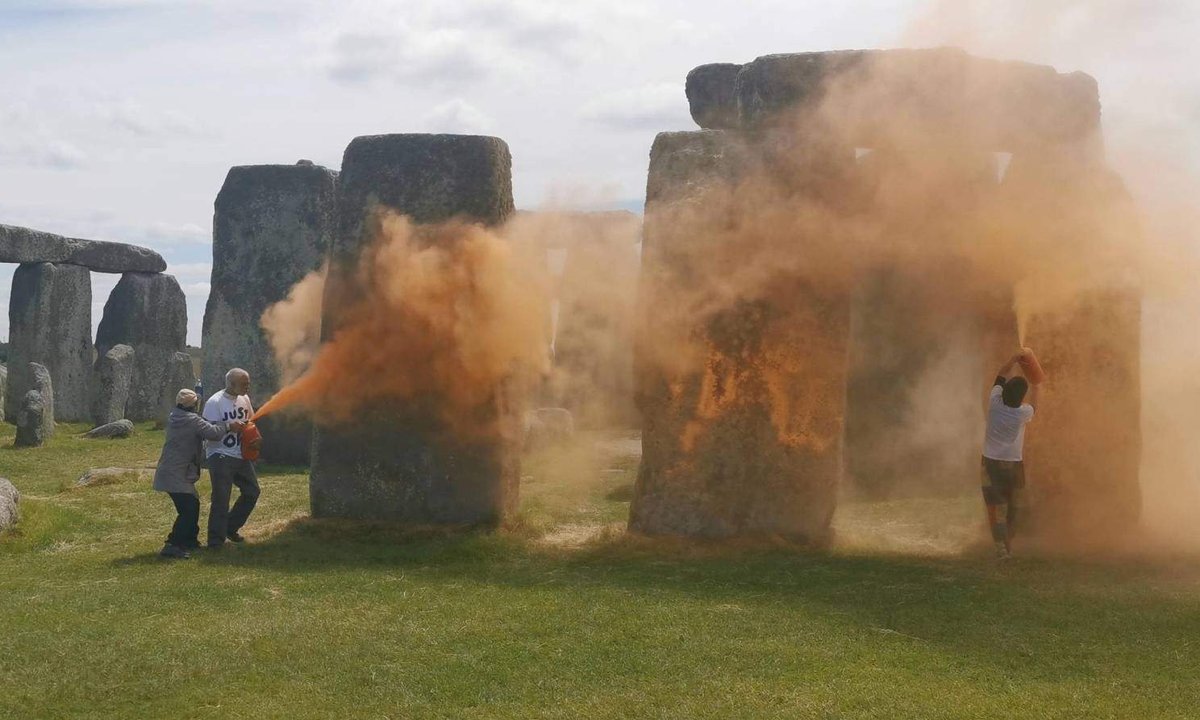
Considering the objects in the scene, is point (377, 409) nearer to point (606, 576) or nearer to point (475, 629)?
point (606, 576)

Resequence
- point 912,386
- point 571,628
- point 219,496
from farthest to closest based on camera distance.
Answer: point 912,386, point 219,496, point 571,628

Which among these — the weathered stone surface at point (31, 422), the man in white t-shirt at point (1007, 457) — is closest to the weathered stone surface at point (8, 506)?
the man in white t-shirt at point (1007, 457)

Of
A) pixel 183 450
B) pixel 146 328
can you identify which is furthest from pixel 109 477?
pixel 146 328

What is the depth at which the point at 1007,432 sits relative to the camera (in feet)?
32.0

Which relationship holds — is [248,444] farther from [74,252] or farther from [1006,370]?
[74,252]

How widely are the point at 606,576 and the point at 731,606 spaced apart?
4.30 ft

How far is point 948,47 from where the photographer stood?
418 inches

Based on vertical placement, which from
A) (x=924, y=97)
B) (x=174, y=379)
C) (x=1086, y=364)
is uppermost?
(x=924, y=97)

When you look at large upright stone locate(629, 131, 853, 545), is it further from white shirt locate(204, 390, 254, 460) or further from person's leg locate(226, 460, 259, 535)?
white shirt locate(204, 390, 254, 460)

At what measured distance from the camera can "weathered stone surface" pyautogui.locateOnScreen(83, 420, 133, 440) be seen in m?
20.2

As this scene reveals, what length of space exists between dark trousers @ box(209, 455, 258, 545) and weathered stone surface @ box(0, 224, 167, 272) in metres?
15.9

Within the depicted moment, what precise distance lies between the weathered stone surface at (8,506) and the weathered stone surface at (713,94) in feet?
37.3

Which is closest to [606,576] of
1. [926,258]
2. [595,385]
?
[926,258]

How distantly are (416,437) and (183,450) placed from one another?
1949 mm
